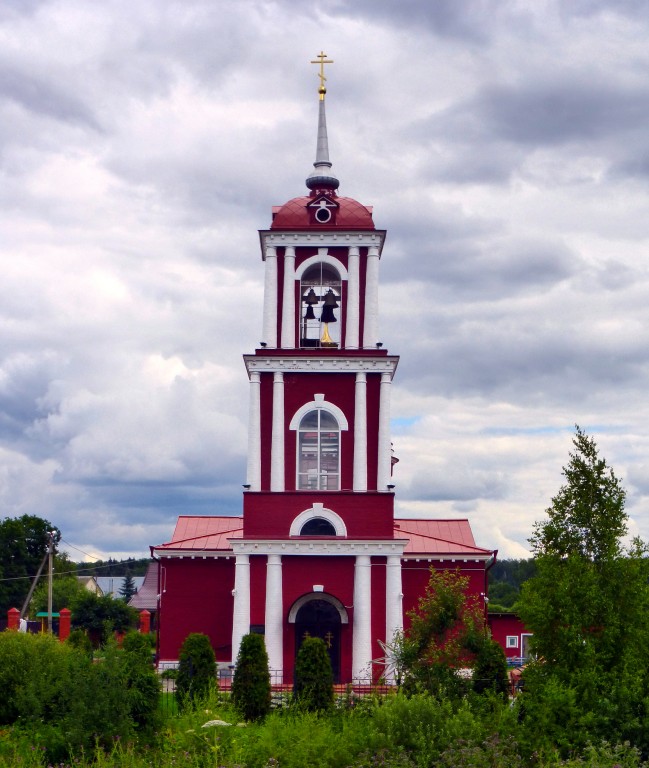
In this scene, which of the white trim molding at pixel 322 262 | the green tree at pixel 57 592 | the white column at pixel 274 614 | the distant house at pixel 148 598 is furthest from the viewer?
the green tree at pixel 57 592

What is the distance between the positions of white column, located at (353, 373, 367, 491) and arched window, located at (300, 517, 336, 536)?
1.29m

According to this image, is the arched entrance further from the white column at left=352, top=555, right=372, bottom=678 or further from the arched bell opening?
the white column at left=352, top=555, right=372, bottom=678

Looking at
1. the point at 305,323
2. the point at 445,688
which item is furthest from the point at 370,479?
the point at 445,688

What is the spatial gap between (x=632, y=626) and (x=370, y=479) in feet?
43.0

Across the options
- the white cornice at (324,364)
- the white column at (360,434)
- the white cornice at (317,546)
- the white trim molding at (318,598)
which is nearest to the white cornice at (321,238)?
the white cornice at (324,364)

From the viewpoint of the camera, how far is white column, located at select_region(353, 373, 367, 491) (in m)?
30.5

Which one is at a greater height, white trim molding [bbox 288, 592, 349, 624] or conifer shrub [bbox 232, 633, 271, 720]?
white trim molding [bbox 288, 592, 349, 624]

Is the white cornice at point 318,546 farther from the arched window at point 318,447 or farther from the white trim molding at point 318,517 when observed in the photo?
the arched window at point 318,447

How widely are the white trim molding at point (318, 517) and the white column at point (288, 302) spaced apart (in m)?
4.77

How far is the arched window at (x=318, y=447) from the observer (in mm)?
30953

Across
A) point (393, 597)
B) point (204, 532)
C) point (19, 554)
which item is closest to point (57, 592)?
point (19, 554)

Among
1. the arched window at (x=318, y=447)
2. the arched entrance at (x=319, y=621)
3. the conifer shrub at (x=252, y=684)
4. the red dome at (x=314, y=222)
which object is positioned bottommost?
the conifer shrub at (x=252, y=684)

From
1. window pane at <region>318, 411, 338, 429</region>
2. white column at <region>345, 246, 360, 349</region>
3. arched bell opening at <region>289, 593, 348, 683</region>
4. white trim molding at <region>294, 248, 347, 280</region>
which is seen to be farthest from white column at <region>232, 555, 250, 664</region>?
white trim molding at <region>294, 248, 347, 280</region>

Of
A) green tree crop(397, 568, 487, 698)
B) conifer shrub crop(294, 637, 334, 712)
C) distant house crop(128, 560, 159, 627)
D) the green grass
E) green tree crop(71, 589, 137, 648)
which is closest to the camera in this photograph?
the green grass
